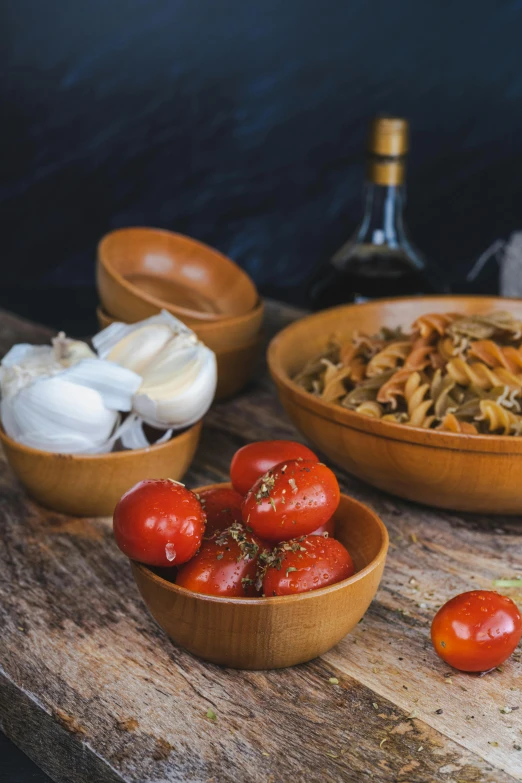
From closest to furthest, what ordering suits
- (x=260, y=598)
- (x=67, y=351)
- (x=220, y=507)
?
(x=260, y=598), (x=220, y=507), (x=67, y=351)

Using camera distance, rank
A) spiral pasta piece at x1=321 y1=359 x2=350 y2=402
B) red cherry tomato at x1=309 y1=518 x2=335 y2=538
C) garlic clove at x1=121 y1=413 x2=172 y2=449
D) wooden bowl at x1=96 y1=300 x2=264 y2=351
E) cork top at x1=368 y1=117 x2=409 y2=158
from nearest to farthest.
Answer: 1. red cherry tomato at x1=309 y1=518 x2=335 y2=538
2. garlic clove at x1=121 y1=413 x2=172 y2=449
3. spiral pasta piece at x1=321 y1=359 x2=350 y2=402
4. wooden bowl at x1=96 y1=300 x2=264 y2=351
5. cork top at x1=368 y1=117 x2=409 y2=158

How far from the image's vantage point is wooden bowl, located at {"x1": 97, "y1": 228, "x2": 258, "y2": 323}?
1.66 metres

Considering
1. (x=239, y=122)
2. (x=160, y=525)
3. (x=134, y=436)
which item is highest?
(x=160, y=525)

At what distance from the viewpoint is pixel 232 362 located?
5.10ft

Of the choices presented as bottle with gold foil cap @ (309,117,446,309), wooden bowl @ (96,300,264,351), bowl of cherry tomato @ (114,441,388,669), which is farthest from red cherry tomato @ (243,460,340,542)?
bottle with gold foil cap @ (309,117,446,309)

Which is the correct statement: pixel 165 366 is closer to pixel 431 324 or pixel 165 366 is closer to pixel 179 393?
pixel 179 393

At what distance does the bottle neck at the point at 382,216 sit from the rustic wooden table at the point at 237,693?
81 centimetres

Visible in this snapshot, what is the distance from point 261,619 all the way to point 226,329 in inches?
29.0

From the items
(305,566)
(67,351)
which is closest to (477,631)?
(305,566)

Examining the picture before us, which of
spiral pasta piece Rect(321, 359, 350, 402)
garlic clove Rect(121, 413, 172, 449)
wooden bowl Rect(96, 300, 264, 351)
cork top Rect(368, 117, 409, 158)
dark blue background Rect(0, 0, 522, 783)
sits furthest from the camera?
dark blue background Rect(0, 0, 522, 783)

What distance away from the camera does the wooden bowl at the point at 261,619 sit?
2.80 feet

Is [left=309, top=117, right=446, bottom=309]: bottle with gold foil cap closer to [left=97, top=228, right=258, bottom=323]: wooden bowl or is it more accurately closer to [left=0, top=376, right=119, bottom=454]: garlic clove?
[left=97, top=228, right=258, bottom=323]: wooden bowl

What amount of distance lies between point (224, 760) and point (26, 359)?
61 cm

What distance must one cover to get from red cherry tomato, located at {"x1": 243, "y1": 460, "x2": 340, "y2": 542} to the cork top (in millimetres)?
925
